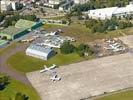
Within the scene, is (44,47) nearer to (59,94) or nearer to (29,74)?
(29,74)

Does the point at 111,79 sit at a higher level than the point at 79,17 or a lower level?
lower

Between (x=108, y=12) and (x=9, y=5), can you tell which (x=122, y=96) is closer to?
(x=108, y=12)

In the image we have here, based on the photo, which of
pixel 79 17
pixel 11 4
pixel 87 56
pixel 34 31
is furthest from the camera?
pixel 11 4

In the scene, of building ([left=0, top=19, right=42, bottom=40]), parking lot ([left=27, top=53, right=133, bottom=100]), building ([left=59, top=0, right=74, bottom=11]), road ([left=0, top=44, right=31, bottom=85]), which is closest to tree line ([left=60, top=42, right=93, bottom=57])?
parking lot ([left=27, top=53, right=133, bottom=100])

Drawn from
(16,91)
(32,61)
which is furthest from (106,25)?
(16,91)

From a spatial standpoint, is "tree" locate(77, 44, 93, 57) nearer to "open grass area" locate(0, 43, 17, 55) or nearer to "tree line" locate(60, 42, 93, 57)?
"tree line" locate(60, 42, 93, 57)

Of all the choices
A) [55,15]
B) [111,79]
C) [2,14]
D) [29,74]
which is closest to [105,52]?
[111,79]
